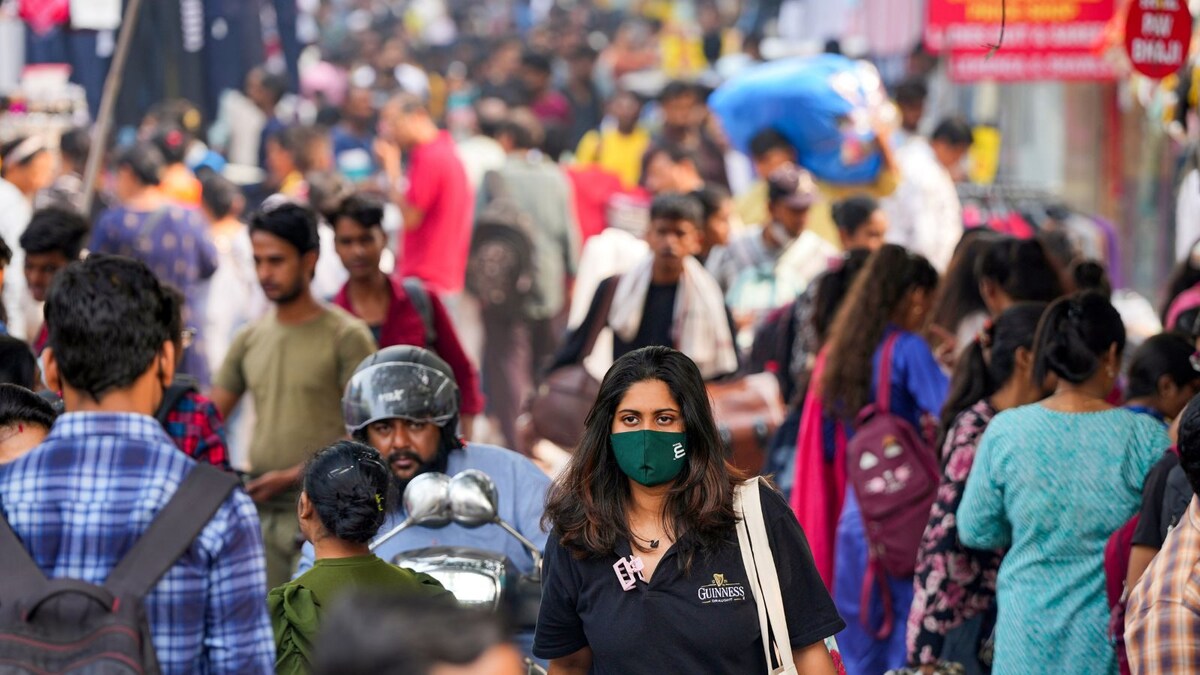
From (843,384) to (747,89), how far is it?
6.55 meters

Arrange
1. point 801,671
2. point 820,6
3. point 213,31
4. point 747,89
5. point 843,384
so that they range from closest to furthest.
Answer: point 801,671 < point 843,384 < point 747,89 < point 213,31 < point 820,6

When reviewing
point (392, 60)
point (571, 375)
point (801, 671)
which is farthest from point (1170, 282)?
point (392, 60)

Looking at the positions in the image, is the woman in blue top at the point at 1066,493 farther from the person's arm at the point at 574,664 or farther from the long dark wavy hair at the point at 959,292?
the long dark wavy hair at the point at 959,292

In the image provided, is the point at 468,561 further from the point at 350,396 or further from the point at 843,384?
the point at 843,384

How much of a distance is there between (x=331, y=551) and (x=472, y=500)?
62cm

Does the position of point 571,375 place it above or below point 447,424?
below

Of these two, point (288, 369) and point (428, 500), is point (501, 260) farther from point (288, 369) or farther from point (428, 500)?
point (428, 500)

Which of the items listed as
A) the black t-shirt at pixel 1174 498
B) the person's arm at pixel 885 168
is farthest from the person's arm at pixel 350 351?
the person's arm at pixel 885 168

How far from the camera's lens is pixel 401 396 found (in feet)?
17.2

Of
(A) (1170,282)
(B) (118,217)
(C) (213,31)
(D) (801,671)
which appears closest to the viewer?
(D) (801,671)

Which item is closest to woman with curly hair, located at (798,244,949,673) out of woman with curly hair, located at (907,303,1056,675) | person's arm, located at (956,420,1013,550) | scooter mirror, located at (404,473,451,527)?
woman with curly hair, located at (907,303,1056,675)

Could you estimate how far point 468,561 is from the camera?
4.78m

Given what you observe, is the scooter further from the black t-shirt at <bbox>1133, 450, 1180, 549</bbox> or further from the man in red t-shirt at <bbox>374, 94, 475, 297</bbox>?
the man in red t-shirt at <bbox>374, 94, 475, 297</bbox>

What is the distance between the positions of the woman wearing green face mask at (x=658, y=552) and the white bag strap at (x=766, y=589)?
0.02 m
